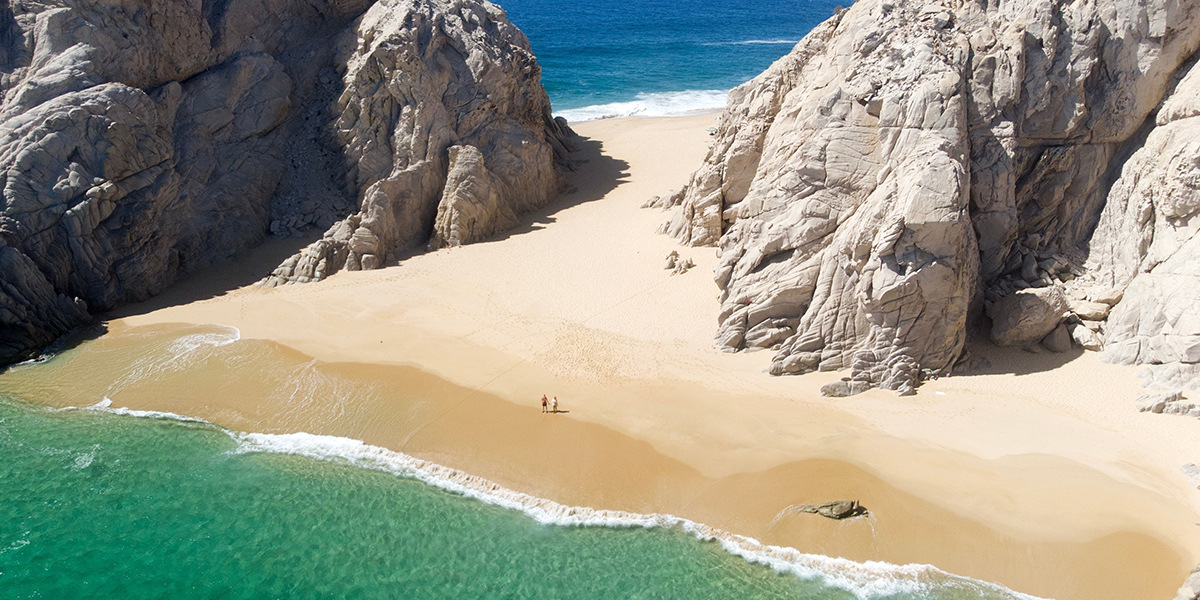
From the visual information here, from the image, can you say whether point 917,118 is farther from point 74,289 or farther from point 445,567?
point 74,289

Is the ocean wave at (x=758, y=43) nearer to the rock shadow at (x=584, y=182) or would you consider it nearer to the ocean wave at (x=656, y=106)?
the ocean wave at (x=656, y=106)

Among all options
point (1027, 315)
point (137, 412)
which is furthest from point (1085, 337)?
point (137, 412)

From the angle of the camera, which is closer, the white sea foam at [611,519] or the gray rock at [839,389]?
the white sea foam at [611,519]

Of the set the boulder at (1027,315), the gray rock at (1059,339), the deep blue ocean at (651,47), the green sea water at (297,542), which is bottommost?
the green sea water at (297,542)

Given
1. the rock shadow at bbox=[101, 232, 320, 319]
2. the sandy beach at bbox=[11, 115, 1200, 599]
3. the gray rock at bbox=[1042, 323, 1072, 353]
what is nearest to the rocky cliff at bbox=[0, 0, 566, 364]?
the rock shadow at bbox=[101, 232, 320, 319]

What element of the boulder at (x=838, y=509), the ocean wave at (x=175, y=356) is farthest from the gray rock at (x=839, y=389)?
A: the ocean wave at (x=175, y=356)

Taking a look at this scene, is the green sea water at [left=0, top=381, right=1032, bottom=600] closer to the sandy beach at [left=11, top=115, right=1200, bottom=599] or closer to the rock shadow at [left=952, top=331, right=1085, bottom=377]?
the sandy beach at [left=11, top=115, right=1200, bottom=599]

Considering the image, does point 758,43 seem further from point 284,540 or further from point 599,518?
point 284,540
